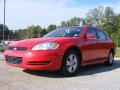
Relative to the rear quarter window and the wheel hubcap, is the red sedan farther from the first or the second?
the rear quarter window

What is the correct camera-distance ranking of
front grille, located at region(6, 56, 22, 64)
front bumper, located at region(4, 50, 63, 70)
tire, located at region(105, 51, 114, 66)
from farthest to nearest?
tire, located at region(105, 51, 114, 66)
front grille, located at region(6, 56, 22, 64)
front bumper, located at region(4, 50, 63, 70)

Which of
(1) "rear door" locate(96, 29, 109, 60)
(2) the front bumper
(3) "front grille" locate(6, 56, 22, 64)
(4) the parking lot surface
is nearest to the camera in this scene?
(4) the parking lot surface

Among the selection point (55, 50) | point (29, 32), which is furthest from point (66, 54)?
point (29, 32)

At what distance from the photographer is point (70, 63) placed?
807 cm

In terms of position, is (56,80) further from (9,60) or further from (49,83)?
(9,60)

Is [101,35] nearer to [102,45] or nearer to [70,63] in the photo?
[102,45]

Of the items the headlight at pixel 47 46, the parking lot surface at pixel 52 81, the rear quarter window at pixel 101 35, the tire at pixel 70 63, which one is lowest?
the parking lot surface at pixel 52 81

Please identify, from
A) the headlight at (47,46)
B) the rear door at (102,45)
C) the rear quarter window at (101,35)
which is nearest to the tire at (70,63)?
the headlight at (47,46)

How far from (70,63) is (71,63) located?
42 mm

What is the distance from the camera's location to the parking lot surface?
6.50 meters

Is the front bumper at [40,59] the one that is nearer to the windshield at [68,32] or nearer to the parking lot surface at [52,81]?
the parking lot surface at [52,81]

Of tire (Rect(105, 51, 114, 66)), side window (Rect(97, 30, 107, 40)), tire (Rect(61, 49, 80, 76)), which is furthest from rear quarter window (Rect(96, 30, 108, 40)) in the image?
tire (Rect(61, 49, 80, 76))

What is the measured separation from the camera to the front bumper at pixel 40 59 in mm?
7480

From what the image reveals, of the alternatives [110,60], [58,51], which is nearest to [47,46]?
[58,51]
